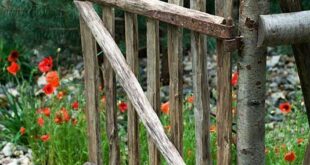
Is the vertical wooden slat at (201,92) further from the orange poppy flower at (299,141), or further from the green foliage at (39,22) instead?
the green foliage at (39,22)

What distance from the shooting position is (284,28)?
270 cm

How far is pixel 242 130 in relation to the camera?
115 inches

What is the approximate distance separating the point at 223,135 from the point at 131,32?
82 cm

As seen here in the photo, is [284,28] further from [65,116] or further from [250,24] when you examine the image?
[65,116]

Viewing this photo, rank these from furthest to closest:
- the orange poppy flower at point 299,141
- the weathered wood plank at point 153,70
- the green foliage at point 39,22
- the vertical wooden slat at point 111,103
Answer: the green foliage at point 39,22, the orange poppy flower at point 299,141, the vertical wooden slat at point 111,103, the weathered wood plank at point 153,70

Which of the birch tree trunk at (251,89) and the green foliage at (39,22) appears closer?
the birch tree trunk at (251,89)

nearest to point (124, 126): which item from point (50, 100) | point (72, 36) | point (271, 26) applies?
point (50, 100)

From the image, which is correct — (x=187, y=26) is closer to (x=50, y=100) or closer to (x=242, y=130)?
(x=242, y=130)

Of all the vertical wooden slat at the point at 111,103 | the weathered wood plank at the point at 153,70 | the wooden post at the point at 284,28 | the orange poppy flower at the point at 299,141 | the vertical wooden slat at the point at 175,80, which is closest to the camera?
the wooden post at the point at 284,28

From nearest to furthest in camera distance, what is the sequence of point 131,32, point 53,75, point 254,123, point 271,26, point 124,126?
point 271,26, point 254,123, point 131,32, point 53,75, point 124,126

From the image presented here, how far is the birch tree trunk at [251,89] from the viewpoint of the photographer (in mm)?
2795

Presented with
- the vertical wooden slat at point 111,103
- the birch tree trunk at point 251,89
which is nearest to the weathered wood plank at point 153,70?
the vertical wooden slat at point 111,103

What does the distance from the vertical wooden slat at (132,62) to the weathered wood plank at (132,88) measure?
1.9 inches

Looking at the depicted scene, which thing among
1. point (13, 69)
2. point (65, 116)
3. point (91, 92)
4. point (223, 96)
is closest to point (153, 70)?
point (223, 96)
